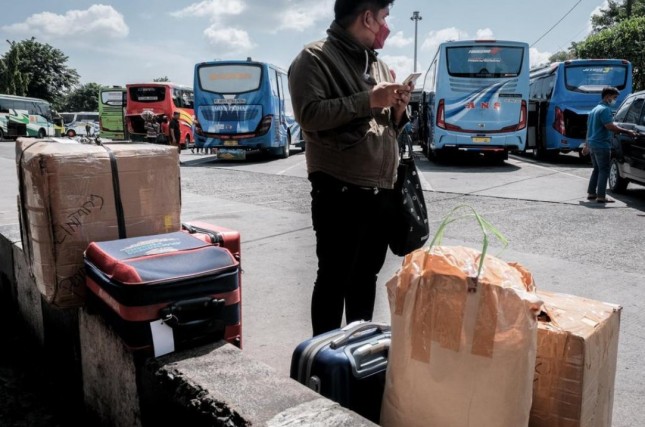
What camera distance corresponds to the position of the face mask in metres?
2.44

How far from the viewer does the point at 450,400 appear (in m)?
1.53

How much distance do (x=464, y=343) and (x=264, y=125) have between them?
642 inches

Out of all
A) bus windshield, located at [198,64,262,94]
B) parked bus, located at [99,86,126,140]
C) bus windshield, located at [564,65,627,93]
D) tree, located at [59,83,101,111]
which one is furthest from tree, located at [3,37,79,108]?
bus windshield, located at [564,65,627,93]

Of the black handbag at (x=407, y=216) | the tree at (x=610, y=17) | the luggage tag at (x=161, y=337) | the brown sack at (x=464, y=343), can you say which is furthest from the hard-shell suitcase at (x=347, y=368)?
the tree at (x=610, y=17)

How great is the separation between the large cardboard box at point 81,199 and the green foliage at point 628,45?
103 feet

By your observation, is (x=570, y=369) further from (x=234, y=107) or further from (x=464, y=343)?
(x=234, y=107)

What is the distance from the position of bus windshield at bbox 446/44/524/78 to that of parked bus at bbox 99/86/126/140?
777 inches

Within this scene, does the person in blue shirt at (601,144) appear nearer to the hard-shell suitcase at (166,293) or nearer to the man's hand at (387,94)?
the man's hand at (387,94)

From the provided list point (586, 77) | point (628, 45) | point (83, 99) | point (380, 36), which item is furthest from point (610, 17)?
point (83, 99)

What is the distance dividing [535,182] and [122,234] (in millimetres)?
10097

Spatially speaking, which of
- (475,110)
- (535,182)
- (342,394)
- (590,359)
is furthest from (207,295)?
(475,110)

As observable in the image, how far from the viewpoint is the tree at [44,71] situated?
63844mm

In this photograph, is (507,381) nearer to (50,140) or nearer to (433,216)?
(50,140)

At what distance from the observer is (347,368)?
1849mm
